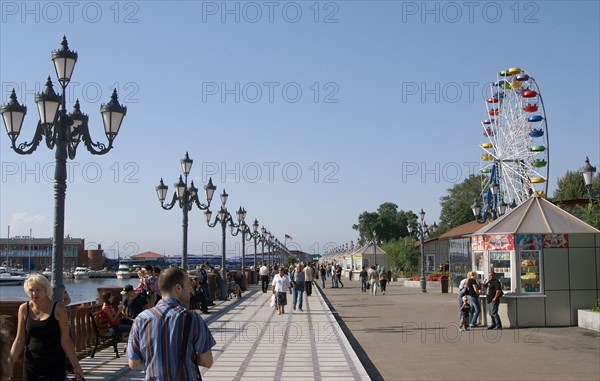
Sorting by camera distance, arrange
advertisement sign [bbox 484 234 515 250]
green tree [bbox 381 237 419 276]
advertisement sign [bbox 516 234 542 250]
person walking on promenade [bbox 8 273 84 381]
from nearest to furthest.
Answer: person walking on promenade [bbox 8 273 84 381] → advertisement sign [bbox 516 234 542 250] → advertisement sign [bbox 484 234 515 250] → green tree [bbox 381 237 419 276]

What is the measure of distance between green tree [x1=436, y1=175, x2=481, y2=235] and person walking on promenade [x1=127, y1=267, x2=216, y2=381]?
3951 inches

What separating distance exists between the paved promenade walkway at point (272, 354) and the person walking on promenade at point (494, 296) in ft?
13.4

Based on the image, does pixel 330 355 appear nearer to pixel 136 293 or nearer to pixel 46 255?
pixel 136 293

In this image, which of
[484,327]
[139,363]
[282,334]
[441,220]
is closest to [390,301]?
[484,327]

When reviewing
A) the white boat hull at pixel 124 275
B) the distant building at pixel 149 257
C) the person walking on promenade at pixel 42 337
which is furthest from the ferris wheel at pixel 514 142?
the distant building at pixel 149 257

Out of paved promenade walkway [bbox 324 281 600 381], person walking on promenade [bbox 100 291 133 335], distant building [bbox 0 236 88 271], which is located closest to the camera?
paved promenade walkway [bbox 324 281 600 381]

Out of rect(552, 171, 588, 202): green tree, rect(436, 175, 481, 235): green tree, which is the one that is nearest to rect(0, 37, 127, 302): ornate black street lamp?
rect(552, 171, 588, 202): green tree

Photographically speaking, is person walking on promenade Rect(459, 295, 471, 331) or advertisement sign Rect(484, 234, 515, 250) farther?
advertisement sign Rect(484, 234, 515, 250)

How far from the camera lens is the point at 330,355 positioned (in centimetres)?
1227

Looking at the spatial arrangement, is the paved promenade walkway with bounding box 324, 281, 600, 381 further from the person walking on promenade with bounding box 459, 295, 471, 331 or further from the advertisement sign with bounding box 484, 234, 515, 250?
the advertisement sign with bounding box 484, 234, 515, 250

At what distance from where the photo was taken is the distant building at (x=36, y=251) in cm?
12212

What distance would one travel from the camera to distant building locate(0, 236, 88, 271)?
122m

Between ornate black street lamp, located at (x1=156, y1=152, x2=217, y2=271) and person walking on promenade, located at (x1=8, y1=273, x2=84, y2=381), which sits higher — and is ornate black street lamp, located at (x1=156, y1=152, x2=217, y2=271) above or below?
above

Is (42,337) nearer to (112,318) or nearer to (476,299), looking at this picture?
(112,318)
